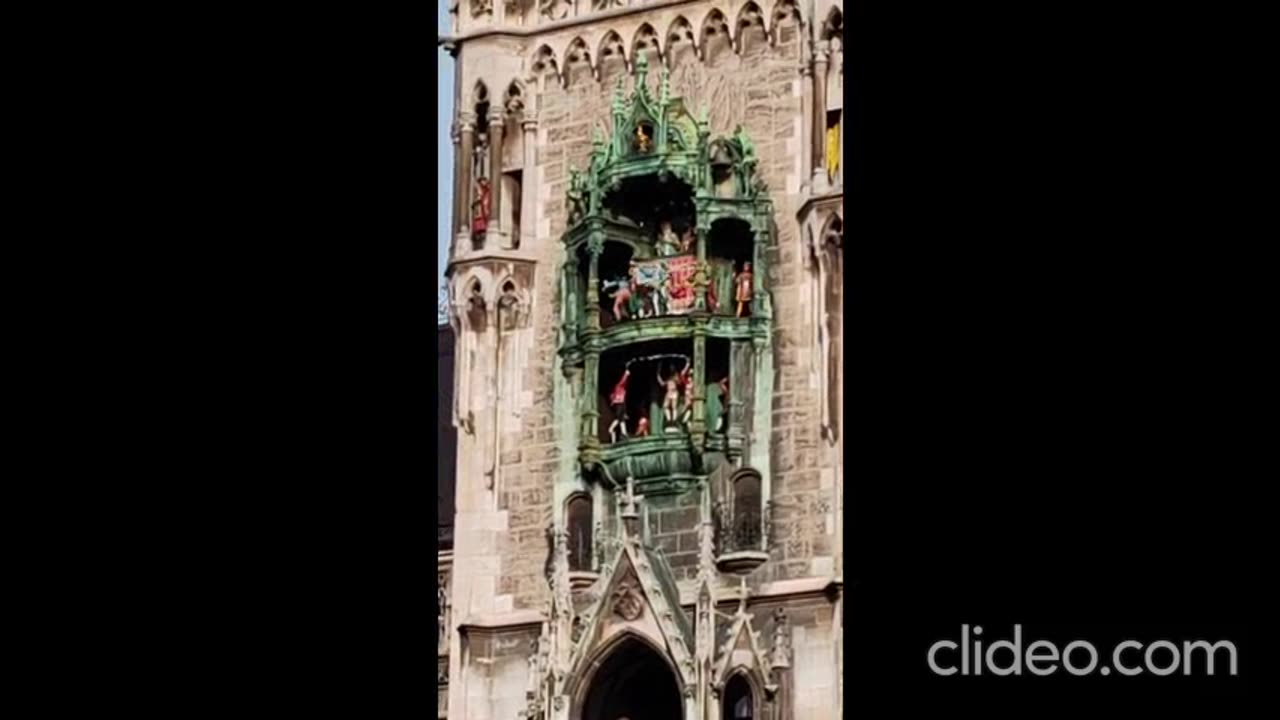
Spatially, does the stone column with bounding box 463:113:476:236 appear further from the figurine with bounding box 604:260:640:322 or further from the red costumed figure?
the figurine with bounding box 604:260:640:322

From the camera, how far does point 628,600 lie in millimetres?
27984

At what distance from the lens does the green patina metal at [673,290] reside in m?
27.8

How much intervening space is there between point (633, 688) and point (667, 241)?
345 cm

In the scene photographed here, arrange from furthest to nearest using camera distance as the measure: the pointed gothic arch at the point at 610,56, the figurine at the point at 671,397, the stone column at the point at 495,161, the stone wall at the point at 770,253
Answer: the stone column at the point at 495,161 → the pointed gothic arch at the point at 610,56 → the figurine at the point at 671,397 → the stone wall at the point at 770,253

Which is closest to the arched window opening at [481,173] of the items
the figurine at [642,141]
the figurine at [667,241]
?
the figurine at [642,141]

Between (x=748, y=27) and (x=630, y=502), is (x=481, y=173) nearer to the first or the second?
(x=748, y=27)

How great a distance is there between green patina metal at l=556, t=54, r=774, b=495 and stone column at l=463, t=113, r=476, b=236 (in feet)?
3.83

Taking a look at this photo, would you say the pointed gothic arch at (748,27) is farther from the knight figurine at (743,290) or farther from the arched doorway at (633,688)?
the arched doorway at (633,688)
